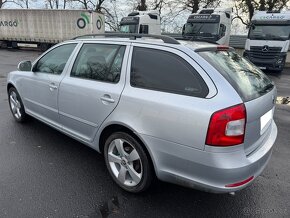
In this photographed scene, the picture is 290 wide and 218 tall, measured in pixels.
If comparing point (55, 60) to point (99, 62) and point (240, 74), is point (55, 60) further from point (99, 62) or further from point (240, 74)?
point (240, 74)

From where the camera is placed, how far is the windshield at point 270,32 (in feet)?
43.1

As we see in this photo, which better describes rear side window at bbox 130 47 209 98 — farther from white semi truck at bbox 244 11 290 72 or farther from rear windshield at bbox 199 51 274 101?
white semi truck at bbox 244 11 290 72

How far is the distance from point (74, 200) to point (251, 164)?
1.80 meters

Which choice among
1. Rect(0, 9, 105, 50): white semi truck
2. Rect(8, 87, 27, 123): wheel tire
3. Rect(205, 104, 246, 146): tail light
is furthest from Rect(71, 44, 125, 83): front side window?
Rect(0, 9, 105, 50): white semi truck

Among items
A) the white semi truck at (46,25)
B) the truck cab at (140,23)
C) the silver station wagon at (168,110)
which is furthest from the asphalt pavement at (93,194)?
the white semi truck at (46,25)

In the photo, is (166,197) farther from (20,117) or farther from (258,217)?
(20,117)

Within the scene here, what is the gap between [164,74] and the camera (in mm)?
2461

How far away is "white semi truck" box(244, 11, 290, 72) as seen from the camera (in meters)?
12.9

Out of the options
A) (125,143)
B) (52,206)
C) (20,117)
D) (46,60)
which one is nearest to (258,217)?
(125,143)

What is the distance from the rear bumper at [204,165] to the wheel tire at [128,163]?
156mm

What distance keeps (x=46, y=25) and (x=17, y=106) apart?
1914cm

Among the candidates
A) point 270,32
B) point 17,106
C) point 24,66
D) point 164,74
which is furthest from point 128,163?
point 270,32

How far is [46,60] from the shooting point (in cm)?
393

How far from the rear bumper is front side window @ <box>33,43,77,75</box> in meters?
1.81
